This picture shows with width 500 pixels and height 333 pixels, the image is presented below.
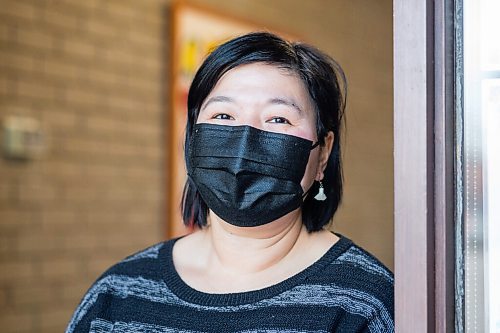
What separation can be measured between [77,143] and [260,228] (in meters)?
1.91

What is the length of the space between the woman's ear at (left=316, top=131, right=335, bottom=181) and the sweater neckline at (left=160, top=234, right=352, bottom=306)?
153 millimetres

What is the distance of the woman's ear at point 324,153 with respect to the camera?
Answer: 5.89ft

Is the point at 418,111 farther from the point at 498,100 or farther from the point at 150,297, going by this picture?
the point at 150,297

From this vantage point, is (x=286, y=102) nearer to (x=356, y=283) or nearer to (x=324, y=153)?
(x=324, y=153)

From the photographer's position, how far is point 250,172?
164 centimetres

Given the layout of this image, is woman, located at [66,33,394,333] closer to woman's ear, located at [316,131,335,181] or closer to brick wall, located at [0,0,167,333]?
woman's ear, located at [316,131,335,181]

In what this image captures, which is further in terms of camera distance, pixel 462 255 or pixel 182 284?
pixel 182 284

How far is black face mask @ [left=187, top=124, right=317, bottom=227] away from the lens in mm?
1639

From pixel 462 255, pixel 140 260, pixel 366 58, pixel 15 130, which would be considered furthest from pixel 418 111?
pixel 366 58

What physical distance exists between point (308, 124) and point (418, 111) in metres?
0.57

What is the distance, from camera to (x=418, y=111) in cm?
117

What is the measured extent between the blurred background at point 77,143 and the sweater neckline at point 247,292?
1377mm

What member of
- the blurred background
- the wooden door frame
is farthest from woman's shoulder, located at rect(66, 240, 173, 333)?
the blurred background

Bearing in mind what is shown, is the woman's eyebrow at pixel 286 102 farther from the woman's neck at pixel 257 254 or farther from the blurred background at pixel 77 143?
the blurred background at pixel 77 143
